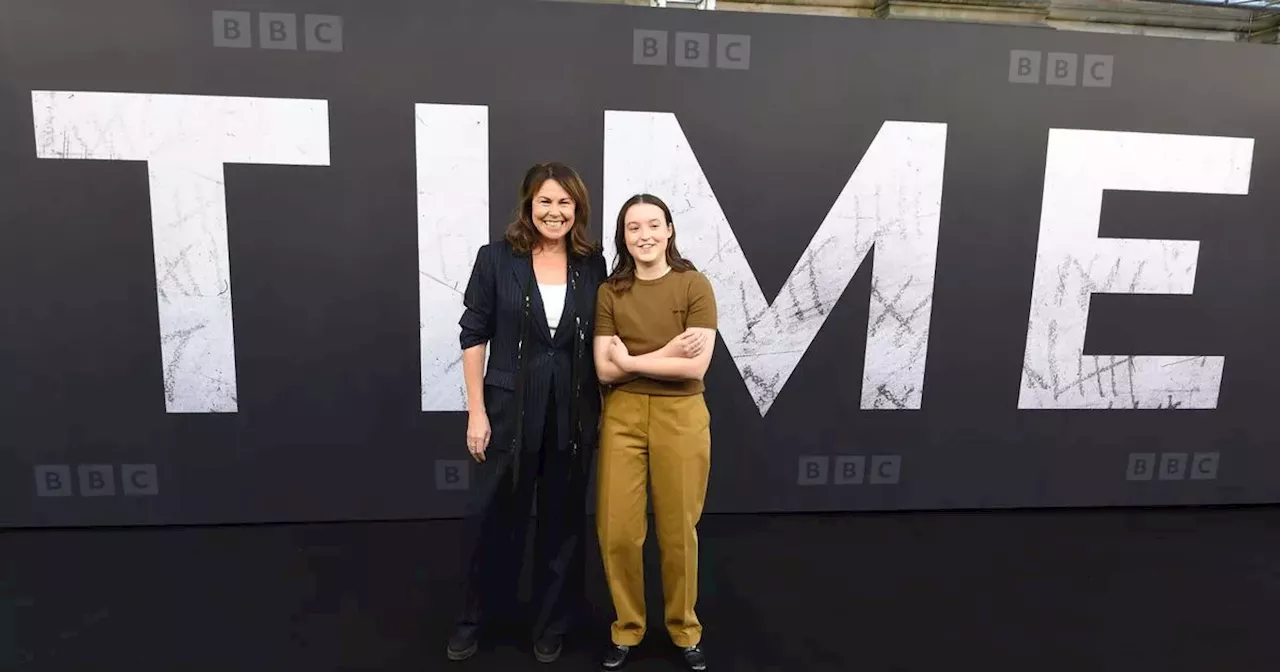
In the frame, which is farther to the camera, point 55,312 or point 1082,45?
point 1082,45

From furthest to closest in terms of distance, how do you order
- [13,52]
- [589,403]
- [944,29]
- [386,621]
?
1. [944,29]
2. [13,52]
3. [386,621]
4. [589,403]

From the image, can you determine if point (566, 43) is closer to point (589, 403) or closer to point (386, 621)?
point (589, 403)

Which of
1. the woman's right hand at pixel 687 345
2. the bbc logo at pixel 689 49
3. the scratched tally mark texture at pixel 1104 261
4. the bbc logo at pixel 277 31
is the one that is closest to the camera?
the woman's right hand at pixel 687 345

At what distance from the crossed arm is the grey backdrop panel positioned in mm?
1156

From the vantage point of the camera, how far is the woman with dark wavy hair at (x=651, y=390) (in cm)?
192

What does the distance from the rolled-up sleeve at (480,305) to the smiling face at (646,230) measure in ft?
1.32

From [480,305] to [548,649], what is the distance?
1016 mm

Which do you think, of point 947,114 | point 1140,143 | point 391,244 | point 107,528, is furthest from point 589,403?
point 1140,143

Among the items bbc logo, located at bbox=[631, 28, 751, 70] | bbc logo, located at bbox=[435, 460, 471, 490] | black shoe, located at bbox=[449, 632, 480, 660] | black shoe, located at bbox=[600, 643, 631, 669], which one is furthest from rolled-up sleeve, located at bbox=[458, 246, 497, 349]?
bbc logo, located at bbox=[631, 28, 751, 70]

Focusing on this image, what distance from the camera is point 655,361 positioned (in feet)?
6.21

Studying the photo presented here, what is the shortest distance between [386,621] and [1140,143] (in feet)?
11.5

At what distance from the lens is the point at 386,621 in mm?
2340

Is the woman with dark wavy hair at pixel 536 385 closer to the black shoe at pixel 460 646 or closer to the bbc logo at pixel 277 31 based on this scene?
the black shoe at pixel 460 646

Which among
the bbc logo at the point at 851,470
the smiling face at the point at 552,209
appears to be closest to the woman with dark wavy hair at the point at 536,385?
the smiling face at the point at 552,209
